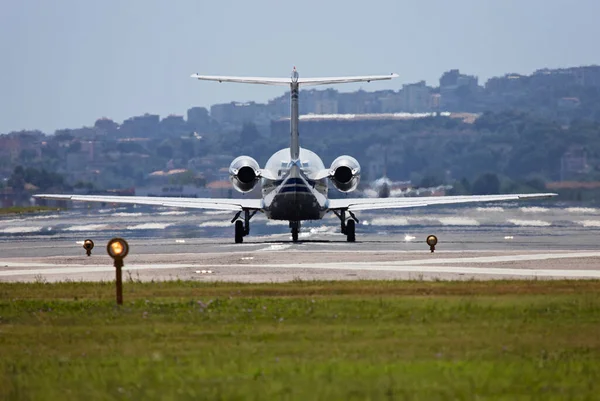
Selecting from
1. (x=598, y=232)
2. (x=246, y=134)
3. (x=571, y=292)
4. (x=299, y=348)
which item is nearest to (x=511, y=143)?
(x=246, y=134)

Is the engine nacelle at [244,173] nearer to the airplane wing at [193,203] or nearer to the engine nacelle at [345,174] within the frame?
the airplane wing at [193,203]

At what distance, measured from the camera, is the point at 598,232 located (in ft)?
183

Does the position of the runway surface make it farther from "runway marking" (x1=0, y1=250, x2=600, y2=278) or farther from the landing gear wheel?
the landing gear wheel

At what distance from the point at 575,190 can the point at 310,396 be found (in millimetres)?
78793

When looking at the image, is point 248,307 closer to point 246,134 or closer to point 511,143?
point 511,143

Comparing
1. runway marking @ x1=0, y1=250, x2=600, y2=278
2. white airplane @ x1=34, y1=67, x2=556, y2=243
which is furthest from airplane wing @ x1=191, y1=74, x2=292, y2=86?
runway marking @ x1=0, y1=250, x2=600, y2=278

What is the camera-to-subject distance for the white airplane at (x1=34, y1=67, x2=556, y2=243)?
51969 millimetres

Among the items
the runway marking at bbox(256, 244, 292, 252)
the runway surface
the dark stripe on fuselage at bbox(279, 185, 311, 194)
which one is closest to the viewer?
the runway surface

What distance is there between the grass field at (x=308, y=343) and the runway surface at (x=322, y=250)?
552 centimetres

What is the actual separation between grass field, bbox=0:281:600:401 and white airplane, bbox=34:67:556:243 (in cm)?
2501

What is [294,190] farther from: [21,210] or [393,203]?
[21,210]

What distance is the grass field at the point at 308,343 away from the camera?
573 inches

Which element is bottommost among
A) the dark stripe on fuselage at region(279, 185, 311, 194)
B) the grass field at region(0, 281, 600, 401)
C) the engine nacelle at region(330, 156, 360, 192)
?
the grass field at region(0, 281, 600, 401)

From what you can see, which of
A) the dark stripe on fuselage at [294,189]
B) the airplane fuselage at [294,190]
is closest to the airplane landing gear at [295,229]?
the airplane fuselage at [294,190]
